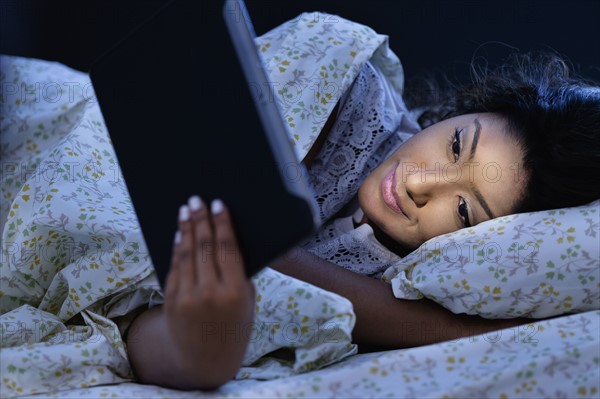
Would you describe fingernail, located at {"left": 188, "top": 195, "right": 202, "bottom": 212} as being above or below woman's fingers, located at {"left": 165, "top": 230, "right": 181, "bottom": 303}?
above

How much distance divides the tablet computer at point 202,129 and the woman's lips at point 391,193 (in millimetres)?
371

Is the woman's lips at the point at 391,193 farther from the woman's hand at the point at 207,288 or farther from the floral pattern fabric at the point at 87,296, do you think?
the woman's hand at the point at 207,288

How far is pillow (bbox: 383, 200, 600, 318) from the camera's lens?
0.96 metres

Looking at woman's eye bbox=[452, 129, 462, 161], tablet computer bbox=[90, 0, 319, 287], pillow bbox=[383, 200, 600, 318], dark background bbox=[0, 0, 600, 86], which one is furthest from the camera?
dark background bbox=[0, 0, 600, 86]

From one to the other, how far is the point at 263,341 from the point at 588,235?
44 cm

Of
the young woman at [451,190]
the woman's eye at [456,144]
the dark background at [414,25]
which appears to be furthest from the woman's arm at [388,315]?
the dark background at [414,25]

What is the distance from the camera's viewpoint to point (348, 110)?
1.24 meters

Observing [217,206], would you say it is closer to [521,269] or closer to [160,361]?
[160,361]

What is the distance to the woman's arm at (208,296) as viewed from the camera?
725 millimetres

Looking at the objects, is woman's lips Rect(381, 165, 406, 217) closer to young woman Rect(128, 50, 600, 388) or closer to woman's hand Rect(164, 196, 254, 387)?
young woman Rect(128, 50, 600, 388)

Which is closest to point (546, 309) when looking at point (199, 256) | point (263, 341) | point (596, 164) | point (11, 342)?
point (596, 164)

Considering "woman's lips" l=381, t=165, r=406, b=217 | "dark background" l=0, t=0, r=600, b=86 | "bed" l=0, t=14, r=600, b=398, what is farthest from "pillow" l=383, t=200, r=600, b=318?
"dark background" l=0, t=0, r=600, b=86

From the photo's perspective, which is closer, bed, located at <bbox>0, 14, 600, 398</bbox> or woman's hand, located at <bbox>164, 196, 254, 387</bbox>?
woman's hand, located at <bbox>164, 196, 254, 387</bbox>

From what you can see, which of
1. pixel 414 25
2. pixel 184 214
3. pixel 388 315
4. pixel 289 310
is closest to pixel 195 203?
pixel 184 214
